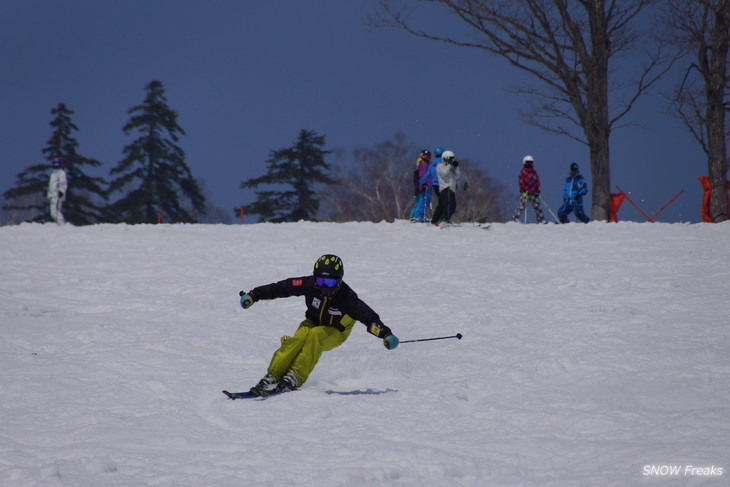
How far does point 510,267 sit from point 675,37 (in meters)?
13.3

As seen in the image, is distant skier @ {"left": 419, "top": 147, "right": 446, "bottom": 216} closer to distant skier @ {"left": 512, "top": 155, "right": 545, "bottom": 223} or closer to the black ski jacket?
distant skier @ {"left": 512, "top": 155, "right": 545, "bottom": 223}

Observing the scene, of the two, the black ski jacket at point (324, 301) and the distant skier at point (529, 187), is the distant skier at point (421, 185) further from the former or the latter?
the black ski jacket at point (324, 301)

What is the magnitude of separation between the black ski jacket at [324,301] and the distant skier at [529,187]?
12342mm

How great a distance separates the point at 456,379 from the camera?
260 inches

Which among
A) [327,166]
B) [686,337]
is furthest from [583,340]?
[327,166]

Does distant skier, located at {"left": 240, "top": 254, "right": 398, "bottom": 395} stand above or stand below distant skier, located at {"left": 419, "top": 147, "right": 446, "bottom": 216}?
below

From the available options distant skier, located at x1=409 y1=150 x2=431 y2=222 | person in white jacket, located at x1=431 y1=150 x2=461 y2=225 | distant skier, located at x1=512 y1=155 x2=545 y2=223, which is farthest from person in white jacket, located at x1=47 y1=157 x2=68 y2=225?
distant skier, located at x1=512 y1=155 x2=545 y2=223

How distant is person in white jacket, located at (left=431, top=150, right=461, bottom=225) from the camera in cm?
1692

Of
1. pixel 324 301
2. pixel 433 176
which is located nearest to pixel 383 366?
pixel 324 301

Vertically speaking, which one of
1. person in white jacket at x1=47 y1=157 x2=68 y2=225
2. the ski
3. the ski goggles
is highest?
person in white jacket at x1=47 y1=157 x2=68 y2=225

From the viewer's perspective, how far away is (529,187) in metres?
18.1
